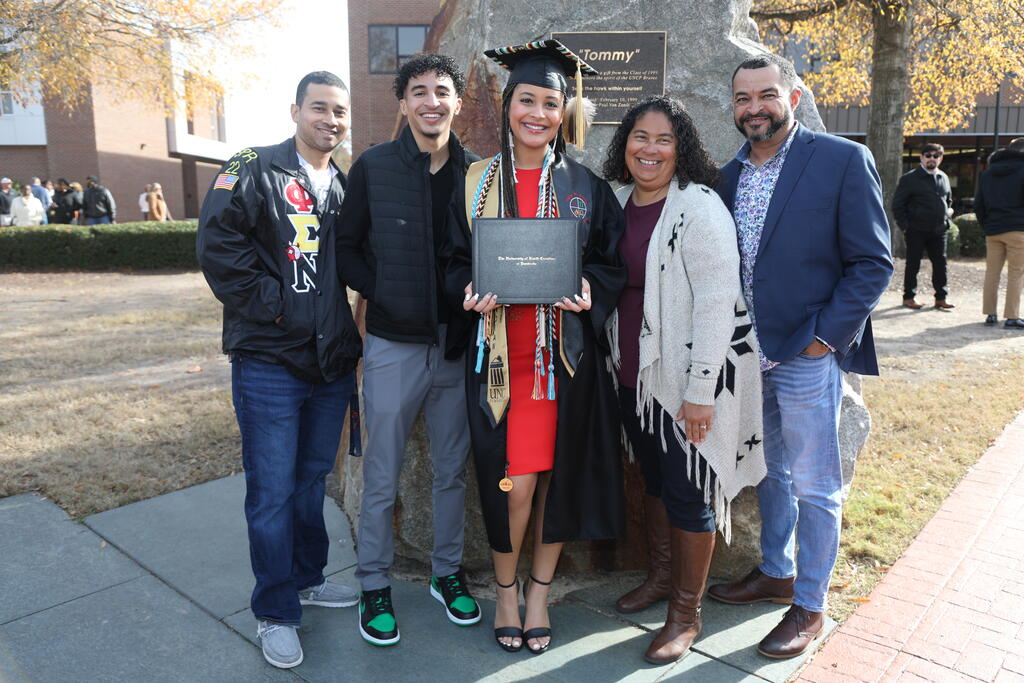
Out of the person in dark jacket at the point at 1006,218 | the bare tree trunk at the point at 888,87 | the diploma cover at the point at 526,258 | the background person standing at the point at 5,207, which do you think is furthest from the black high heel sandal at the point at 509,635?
the background person standing at the point at 5,207

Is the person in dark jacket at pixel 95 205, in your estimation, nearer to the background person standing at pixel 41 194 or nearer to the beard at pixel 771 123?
the background person standing at pixel 41 194

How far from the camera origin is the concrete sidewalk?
281 centimetres

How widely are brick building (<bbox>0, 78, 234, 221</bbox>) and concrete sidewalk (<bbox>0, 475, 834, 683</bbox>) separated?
2502 cm

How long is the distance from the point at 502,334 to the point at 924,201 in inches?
344

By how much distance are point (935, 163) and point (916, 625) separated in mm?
8243

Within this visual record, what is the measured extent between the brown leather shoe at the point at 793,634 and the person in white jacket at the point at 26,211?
19.2 metres

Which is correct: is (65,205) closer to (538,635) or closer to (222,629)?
(222,629)

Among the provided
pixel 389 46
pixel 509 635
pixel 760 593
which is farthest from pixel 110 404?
pixel 389 46

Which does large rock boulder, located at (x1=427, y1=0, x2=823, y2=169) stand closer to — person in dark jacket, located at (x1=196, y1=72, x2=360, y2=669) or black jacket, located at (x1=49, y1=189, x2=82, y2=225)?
person in dark jacket, located at (x1=196, y1=72, x2=360, y2=669)

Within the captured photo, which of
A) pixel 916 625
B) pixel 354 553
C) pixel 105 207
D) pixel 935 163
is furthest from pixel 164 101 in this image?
pixel 916 625

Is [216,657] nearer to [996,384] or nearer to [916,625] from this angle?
[916,625]

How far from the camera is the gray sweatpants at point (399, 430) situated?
9.88 feet

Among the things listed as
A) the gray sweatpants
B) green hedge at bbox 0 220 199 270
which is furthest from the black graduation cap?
green hedge at bbox 0 220 199 270

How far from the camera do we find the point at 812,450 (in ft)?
9.24
